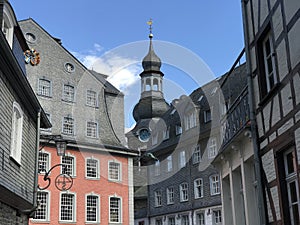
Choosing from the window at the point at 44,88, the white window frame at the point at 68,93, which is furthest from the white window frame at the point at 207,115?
the window at the point at 44,88

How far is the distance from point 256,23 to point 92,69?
24878 mm

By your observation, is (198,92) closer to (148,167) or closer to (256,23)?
(148,167)

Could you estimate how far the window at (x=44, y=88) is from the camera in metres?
29.4

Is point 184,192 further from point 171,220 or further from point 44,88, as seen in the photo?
point 44,88

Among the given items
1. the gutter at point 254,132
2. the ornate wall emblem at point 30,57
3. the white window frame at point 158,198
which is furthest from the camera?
the white window frame at point 158,198

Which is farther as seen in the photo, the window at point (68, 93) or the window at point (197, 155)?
the window at point (197, 155)

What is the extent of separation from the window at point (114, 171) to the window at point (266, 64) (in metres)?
21.4

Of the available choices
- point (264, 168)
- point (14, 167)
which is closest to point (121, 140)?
point (14, 167)

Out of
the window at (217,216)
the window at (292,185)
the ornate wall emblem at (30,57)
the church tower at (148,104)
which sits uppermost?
the church tower at (148,104)

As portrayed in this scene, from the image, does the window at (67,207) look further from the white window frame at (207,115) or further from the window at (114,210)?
the white window frame at (207,115)

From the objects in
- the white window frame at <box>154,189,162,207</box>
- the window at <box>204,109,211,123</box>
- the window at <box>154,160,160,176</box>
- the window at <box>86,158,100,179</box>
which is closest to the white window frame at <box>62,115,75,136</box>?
the window at <box>86,158,100,179</box>

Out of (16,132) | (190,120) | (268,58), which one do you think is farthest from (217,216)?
(268,58)

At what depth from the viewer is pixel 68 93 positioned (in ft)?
101

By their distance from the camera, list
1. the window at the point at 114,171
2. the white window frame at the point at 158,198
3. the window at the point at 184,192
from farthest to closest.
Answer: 1. the white window frame at the point at 158,198
2. the window at the point at 184,192
3. the window at the point at 114,171
